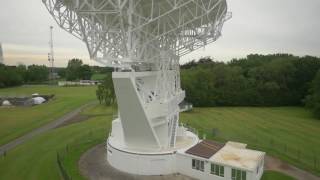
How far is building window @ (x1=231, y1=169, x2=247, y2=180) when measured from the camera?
22672 mm

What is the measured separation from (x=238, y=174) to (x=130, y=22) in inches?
475

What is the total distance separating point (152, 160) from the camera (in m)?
25.0

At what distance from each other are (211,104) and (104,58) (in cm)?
4999

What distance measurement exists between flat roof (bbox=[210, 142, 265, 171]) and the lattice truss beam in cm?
803

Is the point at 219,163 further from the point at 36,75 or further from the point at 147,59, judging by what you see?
the point at 36,75

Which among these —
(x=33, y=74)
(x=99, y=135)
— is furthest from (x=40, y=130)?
(x=33, y=74)

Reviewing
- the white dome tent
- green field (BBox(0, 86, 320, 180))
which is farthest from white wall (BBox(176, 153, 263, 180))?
green field (BBox(0, 86, 320, 180))

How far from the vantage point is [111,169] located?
26250mm

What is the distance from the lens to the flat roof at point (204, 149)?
2489 centimetres

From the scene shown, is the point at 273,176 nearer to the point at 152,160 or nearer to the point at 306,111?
the point at 152,160

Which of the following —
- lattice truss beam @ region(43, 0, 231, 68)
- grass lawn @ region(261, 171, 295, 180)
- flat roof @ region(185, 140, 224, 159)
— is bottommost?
grass lawn @ region(261, 171, 295, 180)

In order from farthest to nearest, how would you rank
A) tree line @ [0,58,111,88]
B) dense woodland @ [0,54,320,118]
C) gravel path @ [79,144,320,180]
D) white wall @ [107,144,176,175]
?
tree line @ [0,58,111,88] → dense woodland @ [0,54,320,118] → white wall @ [107,144,176,175] → gravel path @ [79,144,320,180]

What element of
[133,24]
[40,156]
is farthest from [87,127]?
[133,24]

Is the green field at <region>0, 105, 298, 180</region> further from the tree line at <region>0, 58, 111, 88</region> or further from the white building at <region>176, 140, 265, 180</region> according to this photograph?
the tree line at <region>0, 58, 111, 88</region>
